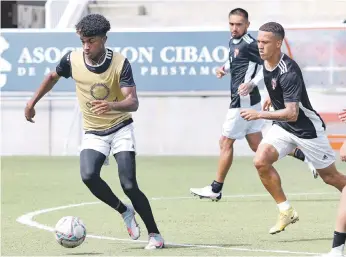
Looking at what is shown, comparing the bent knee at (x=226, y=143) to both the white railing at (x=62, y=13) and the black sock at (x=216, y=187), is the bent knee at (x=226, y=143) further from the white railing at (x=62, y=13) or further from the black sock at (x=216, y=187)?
the white railing at (x=62, y=13)

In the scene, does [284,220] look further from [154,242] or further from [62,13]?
[62,13]

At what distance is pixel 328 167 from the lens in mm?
10406

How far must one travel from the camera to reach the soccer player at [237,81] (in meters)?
13.2

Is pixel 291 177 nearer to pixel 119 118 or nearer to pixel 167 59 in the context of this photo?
pixel 167 59

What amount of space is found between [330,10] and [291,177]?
7.15 meters

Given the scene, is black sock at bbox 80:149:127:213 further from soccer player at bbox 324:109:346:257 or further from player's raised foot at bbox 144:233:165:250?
soccer player at bbox 324:109:346:257

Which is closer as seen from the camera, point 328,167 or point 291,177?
point 328,167

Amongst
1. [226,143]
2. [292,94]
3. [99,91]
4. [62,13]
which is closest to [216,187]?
[226,143]

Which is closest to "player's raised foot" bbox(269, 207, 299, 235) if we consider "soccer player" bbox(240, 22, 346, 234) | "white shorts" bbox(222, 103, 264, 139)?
"soccer player" bbox(240, 22, 346, 234)

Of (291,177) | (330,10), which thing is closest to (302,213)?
(291,177)

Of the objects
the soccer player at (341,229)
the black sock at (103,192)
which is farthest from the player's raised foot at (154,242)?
the soccer player at (341,229)

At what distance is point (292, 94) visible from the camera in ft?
32.8

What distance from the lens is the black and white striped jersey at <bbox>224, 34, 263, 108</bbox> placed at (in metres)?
13.4

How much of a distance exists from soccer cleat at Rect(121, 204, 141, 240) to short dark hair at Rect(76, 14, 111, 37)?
157 cm
